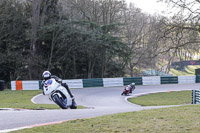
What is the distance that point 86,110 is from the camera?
33.0 feet

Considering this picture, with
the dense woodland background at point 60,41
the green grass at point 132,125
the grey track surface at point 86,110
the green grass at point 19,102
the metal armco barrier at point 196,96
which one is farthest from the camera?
the dense woodland background at point 60,41

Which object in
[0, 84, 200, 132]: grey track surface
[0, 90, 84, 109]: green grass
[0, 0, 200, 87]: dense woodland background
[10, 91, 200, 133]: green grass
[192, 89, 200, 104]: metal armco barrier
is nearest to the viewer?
[10, 91, 200, 133]: green grass

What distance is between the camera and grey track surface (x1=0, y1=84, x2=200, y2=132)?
780 centimetres

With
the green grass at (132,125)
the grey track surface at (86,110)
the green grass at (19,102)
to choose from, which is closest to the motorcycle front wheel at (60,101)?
the grey track surface at (86,110)

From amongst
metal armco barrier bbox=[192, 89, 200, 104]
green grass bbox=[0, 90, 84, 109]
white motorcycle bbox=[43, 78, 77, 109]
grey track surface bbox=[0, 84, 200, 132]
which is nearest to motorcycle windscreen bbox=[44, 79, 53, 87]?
white motorcycle bbox=[43, 78, 77, 109]

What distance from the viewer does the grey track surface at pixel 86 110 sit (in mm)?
7805

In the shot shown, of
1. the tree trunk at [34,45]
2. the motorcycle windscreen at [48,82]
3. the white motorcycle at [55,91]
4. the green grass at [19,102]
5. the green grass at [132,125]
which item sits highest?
the tree trunk at [34,45]

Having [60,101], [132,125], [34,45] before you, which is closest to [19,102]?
[60,101]

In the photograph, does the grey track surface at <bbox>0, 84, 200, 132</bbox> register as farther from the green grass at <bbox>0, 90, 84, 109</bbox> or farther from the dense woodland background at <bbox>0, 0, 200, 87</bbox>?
the dense woodland background at <bbox>0, 0, 200, 87</bbox>

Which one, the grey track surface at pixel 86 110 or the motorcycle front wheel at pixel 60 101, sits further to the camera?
the motorcycle front wheel at pixel 60 101

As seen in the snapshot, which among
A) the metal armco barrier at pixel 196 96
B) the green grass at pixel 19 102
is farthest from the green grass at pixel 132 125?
the metal armco barrier at pixel 196 96

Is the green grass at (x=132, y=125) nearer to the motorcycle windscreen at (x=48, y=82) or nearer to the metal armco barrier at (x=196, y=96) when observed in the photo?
the motorcycle windscreen at (x=48, y=82)

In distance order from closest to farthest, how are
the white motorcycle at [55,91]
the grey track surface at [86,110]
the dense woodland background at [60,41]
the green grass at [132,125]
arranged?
1. the green grass at [132,125]
2. the grey track surface at [86,110]
3. the white motorcycle at [55,91]
4. the dense woodland background at [60,41]

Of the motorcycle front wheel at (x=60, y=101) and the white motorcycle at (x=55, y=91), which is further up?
the white motorcycle at (x=55, y=91)
